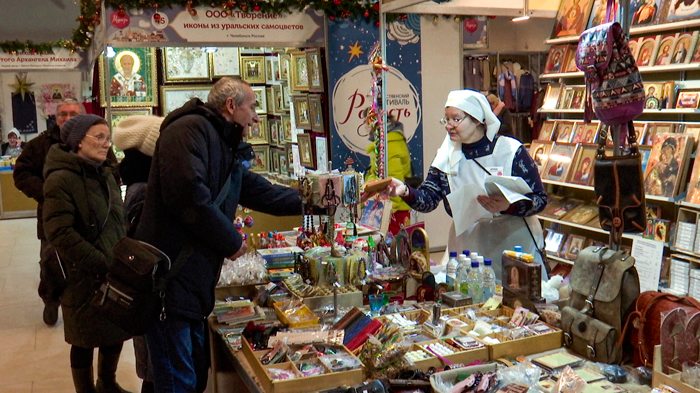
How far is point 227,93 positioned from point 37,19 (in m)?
14.7

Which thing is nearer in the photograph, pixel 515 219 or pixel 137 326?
pixel 137 326

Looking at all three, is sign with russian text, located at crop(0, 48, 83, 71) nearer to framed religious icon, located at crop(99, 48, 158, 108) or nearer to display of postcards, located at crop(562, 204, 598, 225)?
framed religious icon, located at crop(99, 48, 158, 108)

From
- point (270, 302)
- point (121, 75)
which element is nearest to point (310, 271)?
point (270, 302)

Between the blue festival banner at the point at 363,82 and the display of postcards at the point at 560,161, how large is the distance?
1521 mm

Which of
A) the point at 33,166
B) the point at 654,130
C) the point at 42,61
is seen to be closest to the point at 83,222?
the point at 33,166

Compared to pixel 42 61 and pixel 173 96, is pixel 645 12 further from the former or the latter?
pixel 42 61

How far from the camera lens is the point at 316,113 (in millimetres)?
7016

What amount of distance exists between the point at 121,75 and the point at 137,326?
18.8ft

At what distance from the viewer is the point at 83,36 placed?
8547mm

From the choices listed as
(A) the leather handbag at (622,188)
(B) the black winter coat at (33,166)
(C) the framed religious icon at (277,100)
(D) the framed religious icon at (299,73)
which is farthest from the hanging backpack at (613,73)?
(C) the framed religious icon at (277,100)

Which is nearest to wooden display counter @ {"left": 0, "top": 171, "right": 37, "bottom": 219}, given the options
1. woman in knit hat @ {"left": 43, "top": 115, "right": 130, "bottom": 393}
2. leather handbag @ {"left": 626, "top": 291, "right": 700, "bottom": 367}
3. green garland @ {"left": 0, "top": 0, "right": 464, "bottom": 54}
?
green garland @ {"left": 0, "top": 0, "right": 464, "bottom": 54}

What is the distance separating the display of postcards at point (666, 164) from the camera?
500 centimetres

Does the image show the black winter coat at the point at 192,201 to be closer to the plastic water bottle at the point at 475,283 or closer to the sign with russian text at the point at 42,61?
the plastic water bottle at the point at 475,283

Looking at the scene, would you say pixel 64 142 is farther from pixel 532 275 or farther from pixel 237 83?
pixel 532 275
